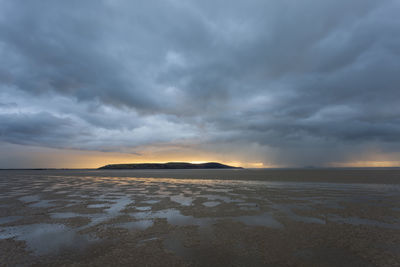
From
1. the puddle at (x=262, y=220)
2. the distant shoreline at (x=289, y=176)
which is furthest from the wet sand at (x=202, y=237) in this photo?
the distant shoreline at (x=289, y=176)

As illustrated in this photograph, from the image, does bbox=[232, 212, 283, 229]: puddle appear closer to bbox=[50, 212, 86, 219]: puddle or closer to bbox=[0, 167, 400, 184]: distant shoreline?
bbox=[50, 212, 86, 219]: puddle

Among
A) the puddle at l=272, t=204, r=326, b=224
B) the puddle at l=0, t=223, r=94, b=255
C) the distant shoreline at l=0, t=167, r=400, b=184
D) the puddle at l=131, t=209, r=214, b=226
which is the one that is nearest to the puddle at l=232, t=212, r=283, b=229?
the puddle at l=272, t=204, r=326, b=224

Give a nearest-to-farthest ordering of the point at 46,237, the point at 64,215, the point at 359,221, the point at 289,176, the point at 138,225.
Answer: the point at 46,237 → the point at 138,225 → the point at 359,221 → the point at 64,215 → the point at 289,176

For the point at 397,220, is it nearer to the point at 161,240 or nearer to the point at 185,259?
the point at 185,259

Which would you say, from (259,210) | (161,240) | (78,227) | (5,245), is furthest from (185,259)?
(259,210)

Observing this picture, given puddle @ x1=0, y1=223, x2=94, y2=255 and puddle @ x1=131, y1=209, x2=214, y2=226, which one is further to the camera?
puddle @ x1=131, y1=209, x2=214, y2=226

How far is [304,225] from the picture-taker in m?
8.70

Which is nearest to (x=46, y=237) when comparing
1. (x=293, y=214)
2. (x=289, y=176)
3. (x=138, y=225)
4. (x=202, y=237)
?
(x=138, y=225)

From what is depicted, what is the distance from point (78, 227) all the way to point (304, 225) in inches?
412

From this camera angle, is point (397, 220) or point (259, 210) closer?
point (397, 220)

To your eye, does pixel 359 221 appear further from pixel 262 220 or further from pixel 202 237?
pixel 202 237

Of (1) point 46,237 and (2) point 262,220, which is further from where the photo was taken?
(2) point 262,220

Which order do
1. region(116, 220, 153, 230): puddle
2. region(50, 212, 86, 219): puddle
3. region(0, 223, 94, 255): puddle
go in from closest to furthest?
region(0, 223, 94, 255): puddle < region(116, 220, 153, 230): puddle < region(50, 212, 86, 219): puddle

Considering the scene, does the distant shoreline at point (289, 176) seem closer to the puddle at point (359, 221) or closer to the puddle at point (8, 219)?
the puddle at point (359, 221)
